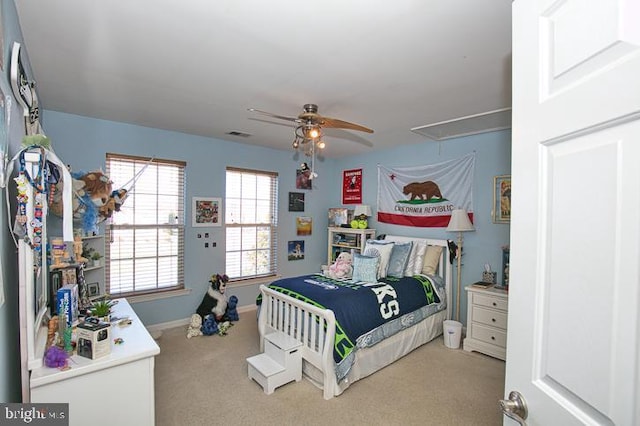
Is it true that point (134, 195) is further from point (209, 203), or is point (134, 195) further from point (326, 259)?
point (326, 259)

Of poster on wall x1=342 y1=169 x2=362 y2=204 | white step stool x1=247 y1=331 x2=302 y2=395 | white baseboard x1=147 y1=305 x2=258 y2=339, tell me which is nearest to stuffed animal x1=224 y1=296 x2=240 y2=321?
white baseboard x1=147 y1=305 x2=258 y2=339

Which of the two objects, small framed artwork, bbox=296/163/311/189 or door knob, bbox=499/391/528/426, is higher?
small framed artwork, bbox=296/163/311/189

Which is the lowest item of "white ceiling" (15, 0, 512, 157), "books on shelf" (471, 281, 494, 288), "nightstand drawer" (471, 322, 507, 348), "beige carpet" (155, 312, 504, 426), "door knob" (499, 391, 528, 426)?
"beige carpet" (155, 312, 504, 426)

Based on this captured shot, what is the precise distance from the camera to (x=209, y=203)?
4.16 m

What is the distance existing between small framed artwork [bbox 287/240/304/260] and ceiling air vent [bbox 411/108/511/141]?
258 cm

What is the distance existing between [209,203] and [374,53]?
9.97 ft

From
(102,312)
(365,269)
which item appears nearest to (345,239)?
(365,269)

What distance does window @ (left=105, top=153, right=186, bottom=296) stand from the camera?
11.8 ft

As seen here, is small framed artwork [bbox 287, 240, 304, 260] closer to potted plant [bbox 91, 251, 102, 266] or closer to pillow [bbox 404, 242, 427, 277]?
pillow [bbox 404, 242, 427, 277]

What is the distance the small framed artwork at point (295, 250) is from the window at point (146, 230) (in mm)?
1639

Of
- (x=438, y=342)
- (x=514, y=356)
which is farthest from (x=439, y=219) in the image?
(x=514, y=356)

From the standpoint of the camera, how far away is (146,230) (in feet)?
12.4

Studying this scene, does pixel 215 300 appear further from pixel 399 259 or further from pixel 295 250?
pixel 399 259

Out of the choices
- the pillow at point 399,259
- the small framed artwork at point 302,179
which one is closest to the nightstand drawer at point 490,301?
the pillow at point 399,259
